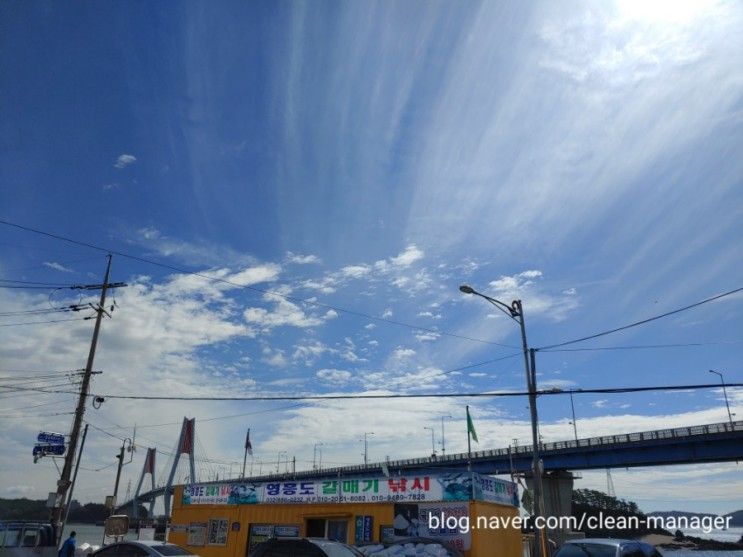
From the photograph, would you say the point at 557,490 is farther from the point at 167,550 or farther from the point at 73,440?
the point at 167,550

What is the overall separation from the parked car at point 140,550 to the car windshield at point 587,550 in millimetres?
9556

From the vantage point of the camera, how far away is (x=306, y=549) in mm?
12500

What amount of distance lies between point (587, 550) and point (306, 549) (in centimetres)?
701

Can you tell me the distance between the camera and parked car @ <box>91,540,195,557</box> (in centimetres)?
1271

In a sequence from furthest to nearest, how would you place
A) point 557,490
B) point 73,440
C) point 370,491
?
1. point 557,490
2. point 73,440
3. point 370,491

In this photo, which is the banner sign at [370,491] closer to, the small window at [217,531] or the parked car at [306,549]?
the small window at [217,531]

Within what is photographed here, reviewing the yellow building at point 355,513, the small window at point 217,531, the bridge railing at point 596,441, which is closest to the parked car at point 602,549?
the yellow building at point 355,513

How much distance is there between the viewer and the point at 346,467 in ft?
387

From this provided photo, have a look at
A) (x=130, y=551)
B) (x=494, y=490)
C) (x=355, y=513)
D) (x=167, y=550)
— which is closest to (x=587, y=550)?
(x=494, y=490)

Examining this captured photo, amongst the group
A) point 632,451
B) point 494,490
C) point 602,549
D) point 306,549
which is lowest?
point 306,549

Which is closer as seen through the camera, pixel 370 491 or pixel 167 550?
pixel 167 550

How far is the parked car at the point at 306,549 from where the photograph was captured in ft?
40.5

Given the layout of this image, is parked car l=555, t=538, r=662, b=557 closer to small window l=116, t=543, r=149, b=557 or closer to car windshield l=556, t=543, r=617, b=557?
car windshield l=556, t=543, r=617, b=557

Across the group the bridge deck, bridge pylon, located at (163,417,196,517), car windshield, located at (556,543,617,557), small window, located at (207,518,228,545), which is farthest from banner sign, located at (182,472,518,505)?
bridge pylon, located at (163,417,196,517)
